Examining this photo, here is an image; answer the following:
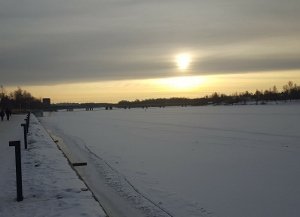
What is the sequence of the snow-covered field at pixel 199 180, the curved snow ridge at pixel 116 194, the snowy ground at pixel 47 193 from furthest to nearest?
the snow-covered field at pixel 199 180, the curved snow ridge at pixel 116 194, the snowy ground at pixel 47 193

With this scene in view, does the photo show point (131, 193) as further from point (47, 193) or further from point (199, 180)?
point (199, 180)

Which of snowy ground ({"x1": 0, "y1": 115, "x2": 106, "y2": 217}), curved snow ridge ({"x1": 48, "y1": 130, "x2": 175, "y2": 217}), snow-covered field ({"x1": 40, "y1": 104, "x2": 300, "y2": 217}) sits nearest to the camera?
snowy ground ({"x1": 0, "y1": 115, "x2": 106, "y2": 217})

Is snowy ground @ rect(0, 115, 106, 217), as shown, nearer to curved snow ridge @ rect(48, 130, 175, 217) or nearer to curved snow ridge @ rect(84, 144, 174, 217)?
curved snow ridge @ rect(48, 130, 175, 217)

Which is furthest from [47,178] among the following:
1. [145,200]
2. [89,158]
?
[89,158]

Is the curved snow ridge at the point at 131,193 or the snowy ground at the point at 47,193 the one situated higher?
the snowy ground at the point at 47,193

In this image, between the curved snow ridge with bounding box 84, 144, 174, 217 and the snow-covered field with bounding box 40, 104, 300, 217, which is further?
the snow-covered field with bounding box 40, 104, 300, 217

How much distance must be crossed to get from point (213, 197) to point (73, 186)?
312cm

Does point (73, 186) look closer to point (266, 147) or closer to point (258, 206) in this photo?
point (258, 206)

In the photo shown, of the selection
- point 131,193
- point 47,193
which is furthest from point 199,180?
point 47,193

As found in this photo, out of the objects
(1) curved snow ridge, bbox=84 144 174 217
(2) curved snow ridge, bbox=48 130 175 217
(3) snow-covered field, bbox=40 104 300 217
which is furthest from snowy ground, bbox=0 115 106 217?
(1) curved snow ridge, bbox=84 144 174 217

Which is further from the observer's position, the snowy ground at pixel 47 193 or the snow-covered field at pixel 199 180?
the snow-covered field at pixel 199 180

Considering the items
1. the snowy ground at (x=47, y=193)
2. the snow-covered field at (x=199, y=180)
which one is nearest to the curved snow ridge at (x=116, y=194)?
the snow-covered field at (x=199, y=180)

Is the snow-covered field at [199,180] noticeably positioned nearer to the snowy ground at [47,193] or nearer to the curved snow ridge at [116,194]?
the curved snow ridge at [116,194]

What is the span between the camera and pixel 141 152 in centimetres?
1977
